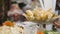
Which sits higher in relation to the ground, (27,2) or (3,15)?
(27,2)

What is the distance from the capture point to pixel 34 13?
1.24 meters

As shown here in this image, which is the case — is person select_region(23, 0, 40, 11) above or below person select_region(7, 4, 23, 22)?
above

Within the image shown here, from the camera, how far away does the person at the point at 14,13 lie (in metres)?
1.68

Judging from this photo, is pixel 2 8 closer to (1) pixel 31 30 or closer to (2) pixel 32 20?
(2) pixel 32 20

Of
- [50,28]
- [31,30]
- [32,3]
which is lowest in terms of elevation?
[50,28]

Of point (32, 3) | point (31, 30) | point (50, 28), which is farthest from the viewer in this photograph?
point (32, 3)

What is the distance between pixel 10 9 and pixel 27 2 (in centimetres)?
19

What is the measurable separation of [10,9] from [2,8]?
0.27 ft

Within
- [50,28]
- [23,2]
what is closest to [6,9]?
[23,2]

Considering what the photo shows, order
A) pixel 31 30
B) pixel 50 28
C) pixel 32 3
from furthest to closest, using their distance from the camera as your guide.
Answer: pixel 32 3
pixel 50 28
pixel 31 30

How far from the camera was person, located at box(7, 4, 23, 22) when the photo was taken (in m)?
1.68

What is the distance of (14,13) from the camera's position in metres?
1.69

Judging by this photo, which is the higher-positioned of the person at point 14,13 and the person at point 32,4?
the person at point 32,4

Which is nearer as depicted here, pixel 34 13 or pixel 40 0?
pixel 34 13
